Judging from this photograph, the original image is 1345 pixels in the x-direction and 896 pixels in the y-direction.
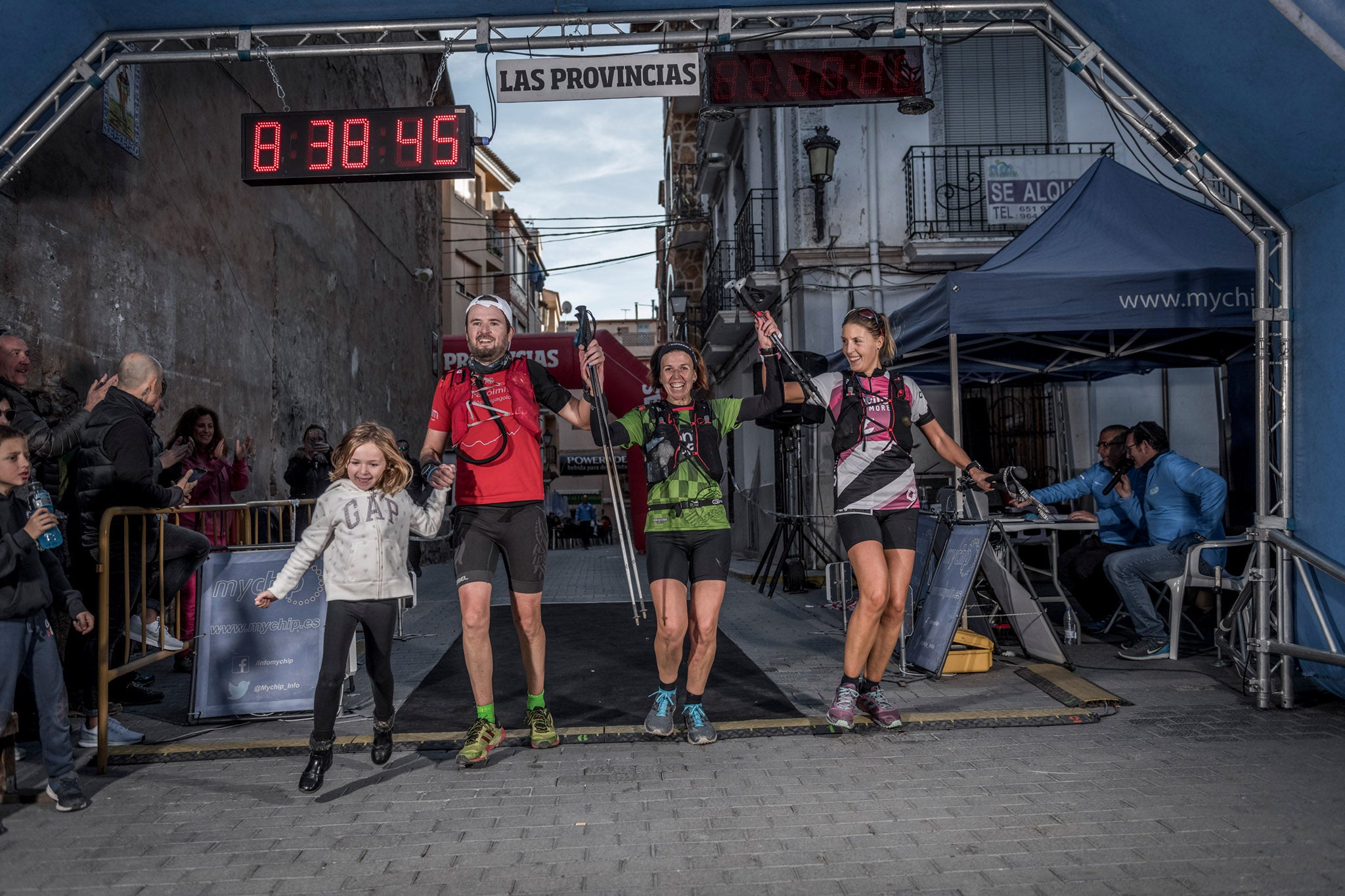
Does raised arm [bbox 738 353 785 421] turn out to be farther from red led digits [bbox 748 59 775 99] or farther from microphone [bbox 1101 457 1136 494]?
microphone [bbox 1101 457 1136 494]

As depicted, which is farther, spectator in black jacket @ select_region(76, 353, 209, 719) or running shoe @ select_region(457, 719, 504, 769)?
spectator in black jacket @ select_region(76, 353, 209, 719)

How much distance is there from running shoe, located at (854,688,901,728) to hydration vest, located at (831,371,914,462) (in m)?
1.24

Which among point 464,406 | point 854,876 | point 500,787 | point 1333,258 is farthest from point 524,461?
point 1333,258

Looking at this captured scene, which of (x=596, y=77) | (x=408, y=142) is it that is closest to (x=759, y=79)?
(x=596, y=77)

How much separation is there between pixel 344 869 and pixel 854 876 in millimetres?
1654

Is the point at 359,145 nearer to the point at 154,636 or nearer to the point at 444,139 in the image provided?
the point at 444,139

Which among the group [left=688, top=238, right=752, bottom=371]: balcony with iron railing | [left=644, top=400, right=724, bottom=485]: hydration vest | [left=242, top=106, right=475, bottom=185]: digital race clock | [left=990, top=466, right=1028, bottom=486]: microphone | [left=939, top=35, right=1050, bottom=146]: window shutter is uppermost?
[left=939, top=35, right=1050, bottom=146]: window shutter

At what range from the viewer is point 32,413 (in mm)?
5711

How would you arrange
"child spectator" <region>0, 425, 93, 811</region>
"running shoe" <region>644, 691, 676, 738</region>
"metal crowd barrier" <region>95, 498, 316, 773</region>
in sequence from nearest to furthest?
1. "child spectator" <region>0, 425, 93, 811</region>
2. "metal crowd barrier" <region>95, 498, 316, 773</region>
3. "running shoe" <region>644, 691, 676, 738</region>

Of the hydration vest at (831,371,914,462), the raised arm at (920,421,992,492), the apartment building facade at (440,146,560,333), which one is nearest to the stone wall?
the hydration vest at (831,371,914,462)

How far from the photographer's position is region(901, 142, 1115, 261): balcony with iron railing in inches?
591

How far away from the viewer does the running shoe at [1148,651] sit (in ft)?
22.5

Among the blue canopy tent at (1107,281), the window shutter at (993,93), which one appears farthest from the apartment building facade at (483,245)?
the blue canopy tent at (1107,281)

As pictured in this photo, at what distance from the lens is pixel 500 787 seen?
14.1ft
